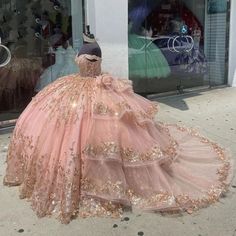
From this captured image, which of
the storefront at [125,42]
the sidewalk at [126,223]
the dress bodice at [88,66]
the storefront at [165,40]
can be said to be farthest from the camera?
the storefront at [165,40]

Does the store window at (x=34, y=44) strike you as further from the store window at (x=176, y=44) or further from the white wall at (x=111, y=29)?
the store window at (x=176, y=44)

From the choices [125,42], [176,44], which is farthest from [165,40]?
[125,42]

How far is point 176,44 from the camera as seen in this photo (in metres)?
8.08

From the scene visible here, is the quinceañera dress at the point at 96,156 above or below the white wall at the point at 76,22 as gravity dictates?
below

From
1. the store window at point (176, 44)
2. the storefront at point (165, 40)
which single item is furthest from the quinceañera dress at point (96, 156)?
the store window at point (176, 44)

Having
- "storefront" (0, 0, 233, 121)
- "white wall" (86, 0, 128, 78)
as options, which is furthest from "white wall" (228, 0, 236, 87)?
"white wall" (86, 0, 128, 78)

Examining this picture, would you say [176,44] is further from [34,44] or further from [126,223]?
[126,223]

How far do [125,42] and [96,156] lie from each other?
12.9 feet

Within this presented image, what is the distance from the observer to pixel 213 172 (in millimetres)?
4250

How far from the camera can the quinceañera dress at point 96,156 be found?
353cm

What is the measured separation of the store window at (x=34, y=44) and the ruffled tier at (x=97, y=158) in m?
2.41

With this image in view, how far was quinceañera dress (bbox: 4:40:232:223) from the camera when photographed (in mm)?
3527

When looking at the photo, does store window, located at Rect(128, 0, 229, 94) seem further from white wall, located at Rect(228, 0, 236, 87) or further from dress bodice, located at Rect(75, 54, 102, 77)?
dress bodice, located at Rect(75, 54, 102, 77)

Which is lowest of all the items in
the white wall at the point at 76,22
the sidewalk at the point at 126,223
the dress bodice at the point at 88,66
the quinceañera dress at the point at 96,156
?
the sidewalk at the point at 126,223
